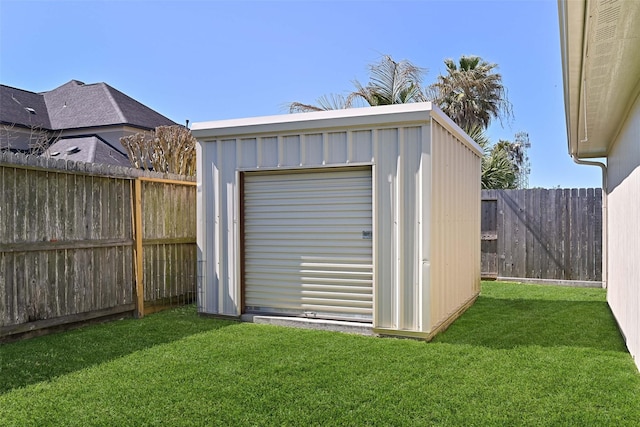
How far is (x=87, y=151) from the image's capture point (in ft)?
48.4

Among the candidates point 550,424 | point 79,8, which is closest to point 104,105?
point 79,8

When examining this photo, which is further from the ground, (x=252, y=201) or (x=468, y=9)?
(x=468, y=9)

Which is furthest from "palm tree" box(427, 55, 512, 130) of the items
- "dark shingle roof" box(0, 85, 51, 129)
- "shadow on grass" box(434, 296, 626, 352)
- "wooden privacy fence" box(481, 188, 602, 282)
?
"dark shingle roof" box(0, 85, 51, 129)

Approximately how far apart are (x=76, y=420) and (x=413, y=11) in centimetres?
753

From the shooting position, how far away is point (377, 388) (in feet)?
11.5

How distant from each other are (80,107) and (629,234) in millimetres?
18401

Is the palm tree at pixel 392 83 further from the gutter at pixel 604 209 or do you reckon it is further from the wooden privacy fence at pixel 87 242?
the wooden privacy fence at pixel 87 242

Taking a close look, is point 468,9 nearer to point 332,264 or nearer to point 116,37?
point 332,264

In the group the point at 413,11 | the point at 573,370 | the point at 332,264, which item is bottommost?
the point at 573,370

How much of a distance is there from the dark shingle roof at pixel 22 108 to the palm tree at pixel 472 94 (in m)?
13.7

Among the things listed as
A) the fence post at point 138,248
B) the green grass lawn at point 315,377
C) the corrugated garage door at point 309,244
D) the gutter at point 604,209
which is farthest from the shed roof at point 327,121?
the gutter at point 604,209

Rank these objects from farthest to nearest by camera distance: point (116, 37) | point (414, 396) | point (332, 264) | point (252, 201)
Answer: point (116, 37) → point (252, 201) → point (332, 264) → point (414, 396)

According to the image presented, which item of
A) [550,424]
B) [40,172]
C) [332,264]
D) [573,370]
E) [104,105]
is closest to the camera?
[550,424]

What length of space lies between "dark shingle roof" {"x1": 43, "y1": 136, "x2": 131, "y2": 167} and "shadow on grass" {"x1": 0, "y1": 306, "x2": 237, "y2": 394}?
9.79 meters
